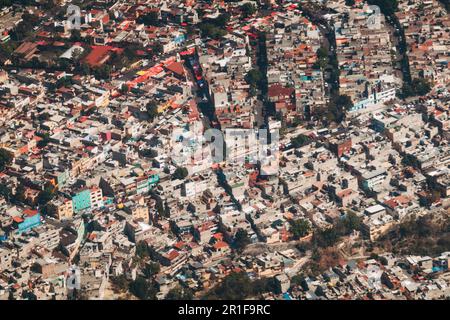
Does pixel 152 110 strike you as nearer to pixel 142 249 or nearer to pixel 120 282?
pixel 142 249

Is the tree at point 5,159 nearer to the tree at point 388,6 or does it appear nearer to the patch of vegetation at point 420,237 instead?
the patch of vegetation at point 420,237

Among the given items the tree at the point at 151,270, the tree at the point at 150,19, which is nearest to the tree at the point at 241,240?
the tree at the point at 151,270

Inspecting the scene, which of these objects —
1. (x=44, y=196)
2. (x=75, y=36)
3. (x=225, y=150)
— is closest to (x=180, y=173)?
(x=225, y=150)

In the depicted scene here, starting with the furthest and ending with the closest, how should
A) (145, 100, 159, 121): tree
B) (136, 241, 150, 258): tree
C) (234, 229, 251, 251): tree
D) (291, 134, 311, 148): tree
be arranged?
(145, 100, 159, 121): tree
(291, 134, 311, 148): tree
(234, 229, 251, 251): tree
(136, 241, 150, 258): tree

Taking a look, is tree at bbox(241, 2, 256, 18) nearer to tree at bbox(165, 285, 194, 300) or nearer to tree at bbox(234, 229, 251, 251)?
tree at bbox(234, 229, 251, 251)

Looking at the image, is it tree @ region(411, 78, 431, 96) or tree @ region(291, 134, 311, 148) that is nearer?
tree @ region(291, 134, 311, 148)

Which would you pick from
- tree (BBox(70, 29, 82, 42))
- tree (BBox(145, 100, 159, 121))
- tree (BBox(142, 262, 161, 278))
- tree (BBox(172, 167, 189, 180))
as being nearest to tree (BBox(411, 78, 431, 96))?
tree (BBox(145, 100, 159, 121))
